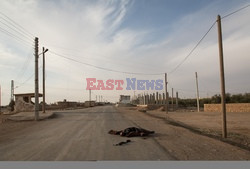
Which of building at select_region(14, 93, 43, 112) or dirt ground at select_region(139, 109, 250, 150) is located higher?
building at select_region(14, 93, 43, 112)

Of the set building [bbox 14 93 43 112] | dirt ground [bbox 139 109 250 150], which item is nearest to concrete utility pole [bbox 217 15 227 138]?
dirt ground [bbox 139 109 250 150]

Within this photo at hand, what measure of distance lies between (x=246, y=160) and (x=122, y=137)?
5.39 m

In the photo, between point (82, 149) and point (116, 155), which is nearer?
point (116, 155)

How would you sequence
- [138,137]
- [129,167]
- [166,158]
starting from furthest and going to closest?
[138,137], [166,158], [129,167]

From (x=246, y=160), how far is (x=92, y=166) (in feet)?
15.1

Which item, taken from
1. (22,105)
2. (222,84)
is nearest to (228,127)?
(222,84)

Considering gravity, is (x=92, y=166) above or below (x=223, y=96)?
below

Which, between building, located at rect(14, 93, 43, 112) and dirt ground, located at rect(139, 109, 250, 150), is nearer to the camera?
dirt ground, located at rect(139, 109, 250, 150)

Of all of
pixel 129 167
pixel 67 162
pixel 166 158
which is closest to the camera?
pixel 129 167

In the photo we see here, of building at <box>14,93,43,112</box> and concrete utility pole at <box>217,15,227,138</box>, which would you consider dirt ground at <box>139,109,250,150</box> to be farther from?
building at <box>14,93,43,112</box>

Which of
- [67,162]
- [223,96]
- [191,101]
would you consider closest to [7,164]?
[67,162]

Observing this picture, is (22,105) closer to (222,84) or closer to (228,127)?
(228,127)

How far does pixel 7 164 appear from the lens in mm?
5770

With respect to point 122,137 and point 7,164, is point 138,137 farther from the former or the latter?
point 7,164
